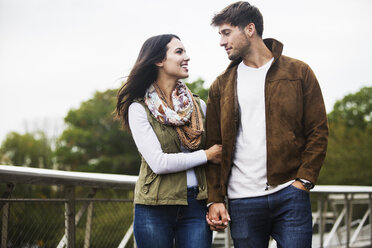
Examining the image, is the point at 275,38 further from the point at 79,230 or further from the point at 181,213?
the point at 79,230

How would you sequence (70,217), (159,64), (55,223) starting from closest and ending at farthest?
(159,64) < (70,217) < (55,223)

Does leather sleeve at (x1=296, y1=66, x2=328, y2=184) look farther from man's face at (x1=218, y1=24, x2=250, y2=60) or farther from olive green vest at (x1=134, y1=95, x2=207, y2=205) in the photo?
olive green vest at (x1=134, y1=95, x2=207, y2=205)

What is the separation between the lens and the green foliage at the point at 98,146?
116ft

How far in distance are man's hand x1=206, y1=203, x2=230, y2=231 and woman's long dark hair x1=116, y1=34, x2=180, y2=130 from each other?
769mm

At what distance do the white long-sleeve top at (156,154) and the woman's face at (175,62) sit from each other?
33 cm

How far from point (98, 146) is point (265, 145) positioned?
35.2 m

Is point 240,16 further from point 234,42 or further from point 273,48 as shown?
point 273,48

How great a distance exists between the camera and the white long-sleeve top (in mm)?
2479

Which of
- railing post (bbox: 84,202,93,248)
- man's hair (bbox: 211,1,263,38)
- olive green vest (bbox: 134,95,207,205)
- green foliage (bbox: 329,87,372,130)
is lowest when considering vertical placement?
green foliage (bbox: 329,87,372,130)

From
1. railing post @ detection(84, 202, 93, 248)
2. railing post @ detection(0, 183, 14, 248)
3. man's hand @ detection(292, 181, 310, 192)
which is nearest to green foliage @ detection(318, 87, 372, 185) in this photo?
railing post @ detection(84, 202, 93, 248)

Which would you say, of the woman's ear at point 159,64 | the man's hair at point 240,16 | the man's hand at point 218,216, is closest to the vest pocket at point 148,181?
the man's hand at point 218,216

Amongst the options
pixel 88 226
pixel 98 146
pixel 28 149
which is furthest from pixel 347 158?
pixel 88 226

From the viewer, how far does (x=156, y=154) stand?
2496mm

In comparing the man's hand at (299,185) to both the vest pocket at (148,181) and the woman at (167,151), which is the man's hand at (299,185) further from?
the vest pocket at (148,181)
